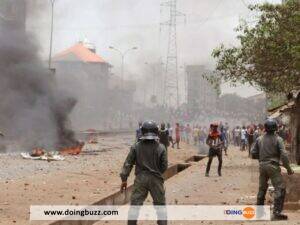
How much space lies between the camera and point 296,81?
18.6 metres

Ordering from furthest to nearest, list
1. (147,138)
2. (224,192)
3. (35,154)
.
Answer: (35,154) → (224,192) → (147,138)

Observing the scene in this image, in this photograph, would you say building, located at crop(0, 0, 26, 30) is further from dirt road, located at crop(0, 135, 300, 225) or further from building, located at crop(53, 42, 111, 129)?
dirt road, located at crop(0, 135, 300, 225)

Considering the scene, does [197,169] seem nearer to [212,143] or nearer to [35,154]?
[212,143]

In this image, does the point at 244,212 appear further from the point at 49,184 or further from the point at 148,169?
the point at 49,184

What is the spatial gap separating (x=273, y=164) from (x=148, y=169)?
8.66 ft

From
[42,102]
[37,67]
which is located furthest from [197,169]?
[37,67]

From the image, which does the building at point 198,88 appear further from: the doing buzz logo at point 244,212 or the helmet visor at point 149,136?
the helmet visor at point 149,136

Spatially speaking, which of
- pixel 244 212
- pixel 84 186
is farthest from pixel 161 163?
pixel 84 186

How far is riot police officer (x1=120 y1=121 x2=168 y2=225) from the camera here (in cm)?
771

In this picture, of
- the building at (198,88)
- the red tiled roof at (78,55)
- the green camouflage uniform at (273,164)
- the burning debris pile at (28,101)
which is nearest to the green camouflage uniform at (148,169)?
the green camouflage uniform at (273,164)

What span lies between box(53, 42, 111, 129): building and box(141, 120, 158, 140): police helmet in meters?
52.4

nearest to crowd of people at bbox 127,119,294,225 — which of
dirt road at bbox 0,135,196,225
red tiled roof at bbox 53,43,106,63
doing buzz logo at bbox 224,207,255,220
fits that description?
doing buzz logo at bbox 224,207,255,220

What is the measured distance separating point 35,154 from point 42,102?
957 cm

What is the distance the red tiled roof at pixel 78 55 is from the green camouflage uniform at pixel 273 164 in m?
82.3
